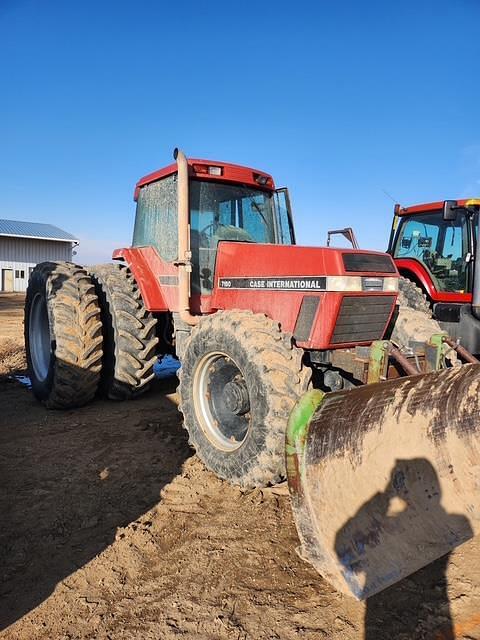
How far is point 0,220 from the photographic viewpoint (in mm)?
31391

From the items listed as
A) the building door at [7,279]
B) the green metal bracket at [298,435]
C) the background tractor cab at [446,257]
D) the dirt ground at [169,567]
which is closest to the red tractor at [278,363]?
the green metal bracket at [298,435]

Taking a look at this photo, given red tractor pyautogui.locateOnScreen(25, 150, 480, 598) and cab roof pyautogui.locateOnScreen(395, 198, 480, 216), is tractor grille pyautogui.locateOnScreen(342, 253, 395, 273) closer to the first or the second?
red tractor pyautogui.locateOnScreen(25, 150, 480, 598)

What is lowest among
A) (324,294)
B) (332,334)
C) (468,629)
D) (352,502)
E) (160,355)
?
(468,629)

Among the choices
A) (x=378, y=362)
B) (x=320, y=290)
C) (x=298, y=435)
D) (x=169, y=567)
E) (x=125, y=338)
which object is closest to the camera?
(x=298, y=435)

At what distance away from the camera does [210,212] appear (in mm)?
4605

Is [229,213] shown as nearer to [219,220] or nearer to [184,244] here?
[219,220]

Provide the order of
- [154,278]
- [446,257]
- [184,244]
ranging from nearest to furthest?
[184,244]
[154,278]
[446,257]

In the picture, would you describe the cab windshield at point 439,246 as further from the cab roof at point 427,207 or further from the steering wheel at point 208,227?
the steering wheel at point 208,227

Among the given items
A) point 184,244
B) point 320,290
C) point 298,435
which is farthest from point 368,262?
point 298,435

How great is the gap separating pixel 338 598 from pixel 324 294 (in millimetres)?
1870

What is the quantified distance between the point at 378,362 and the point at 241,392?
972 millimetres

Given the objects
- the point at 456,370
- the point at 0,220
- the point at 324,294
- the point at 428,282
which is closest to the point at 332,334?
the point at 324,294

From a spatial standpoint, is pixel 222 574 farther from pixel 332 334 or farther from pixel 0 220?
pixel 0 220

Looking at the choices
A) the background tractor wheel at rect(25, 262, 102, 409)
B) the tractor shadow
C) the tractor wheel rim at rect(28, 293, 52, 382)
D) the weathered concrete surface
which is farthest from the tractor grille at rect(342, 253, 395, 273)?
the tractor wheel rim at rect(28, 293, 52, 382)
